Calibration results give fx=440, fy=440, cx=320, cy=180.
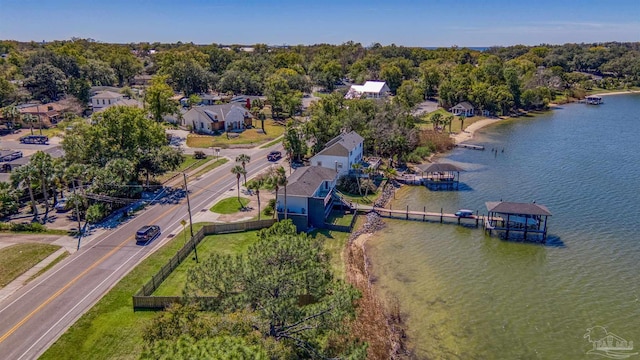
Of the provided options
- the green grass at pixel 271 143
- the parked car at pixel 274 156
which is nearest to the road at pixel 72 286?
the parked car at pixel 274 156

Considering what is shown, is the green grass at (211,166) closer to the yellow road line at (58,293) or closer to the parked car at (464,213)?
the yellow road line at (58,293)

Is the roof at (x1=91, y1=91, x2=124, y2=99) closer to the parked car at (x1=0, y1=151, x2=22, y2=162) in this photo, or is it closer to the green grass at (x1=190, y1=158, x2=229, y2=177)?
the parked car at (x1=0, y1=151, x2=22, y2=162)

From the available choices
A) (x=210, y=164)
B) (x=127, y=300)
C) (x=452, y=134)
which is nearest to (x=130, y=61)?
(x=210, y=164)

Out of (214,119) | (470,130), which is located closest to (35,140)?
(214,119)

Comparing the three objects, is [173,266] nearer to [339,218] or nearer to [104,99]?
[339,218]

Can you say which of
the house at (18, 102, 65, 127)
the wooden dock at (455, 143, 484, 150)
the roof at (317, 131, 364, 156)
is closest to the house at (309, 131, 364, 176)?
the roof at (317, 131, 364, 156)
